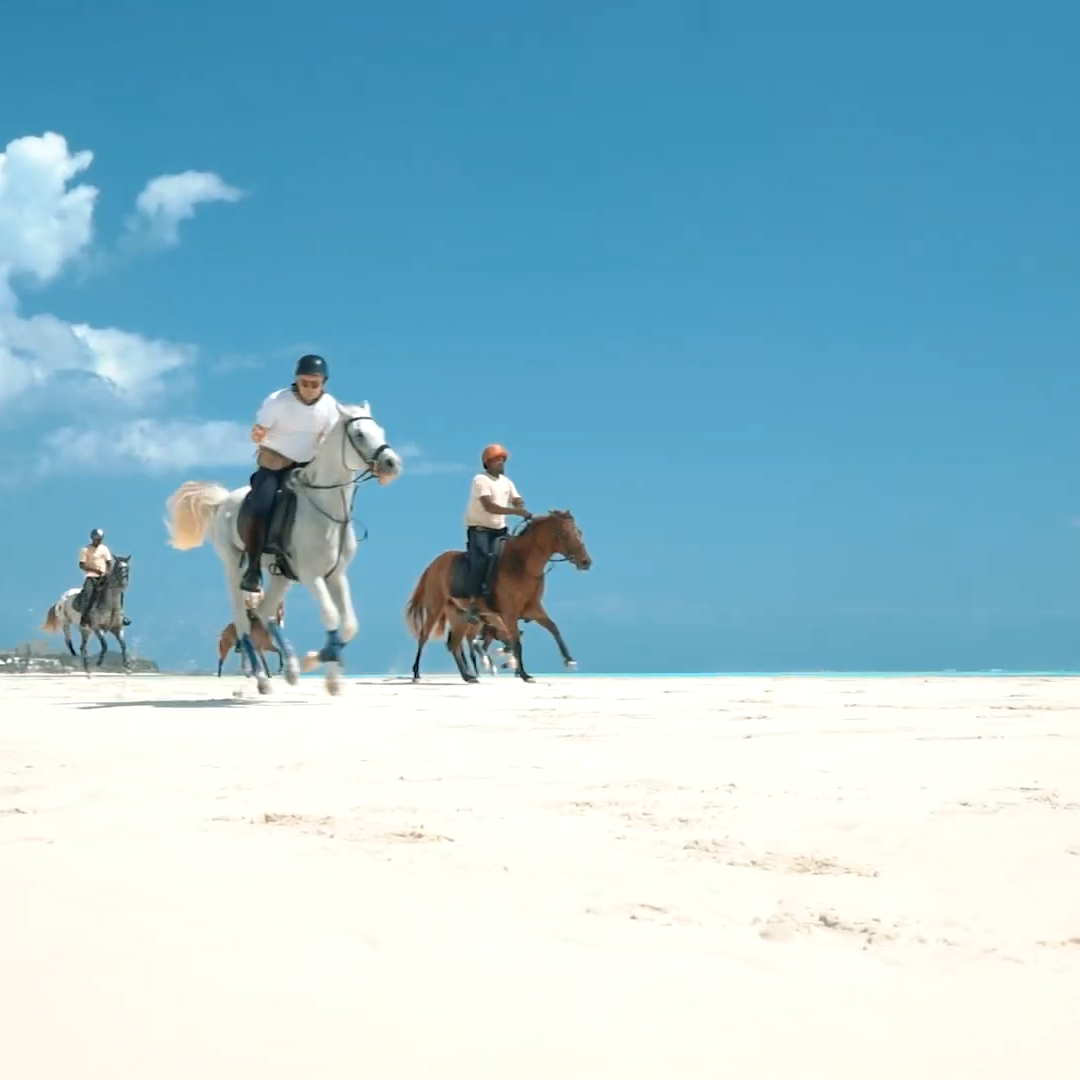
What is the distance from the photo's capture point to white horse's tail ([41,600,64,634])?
24953 millimetres

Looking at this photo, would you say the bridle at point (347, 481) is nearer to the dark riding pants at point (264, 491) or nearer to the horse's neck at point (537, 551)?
the dark riding pants at point (264, 491)

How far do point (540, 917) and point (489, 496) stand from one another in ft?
37.6

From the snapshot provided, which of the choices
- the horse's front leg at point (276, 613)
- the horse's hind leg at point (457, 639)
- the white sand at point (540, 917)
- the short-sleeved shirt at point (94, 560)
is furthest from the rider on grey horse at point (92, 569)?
the white sand at point (540, 917)

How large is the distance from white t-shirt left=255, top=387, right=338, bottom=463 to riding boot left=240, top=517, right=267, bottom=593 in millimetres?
650

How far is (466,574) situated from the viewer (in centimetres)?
1403

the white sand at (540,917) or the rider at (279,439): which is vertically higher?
the rider at (279,439)

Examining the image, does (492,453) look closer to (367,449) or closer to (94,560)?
(367,449)

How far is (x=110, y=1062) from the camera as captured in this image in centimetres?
155

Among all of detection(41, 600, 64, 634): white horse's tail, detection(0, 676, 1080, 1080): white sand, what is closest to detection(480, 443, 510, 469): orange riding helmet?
detection(0, 676, 1080, 1080): white sand

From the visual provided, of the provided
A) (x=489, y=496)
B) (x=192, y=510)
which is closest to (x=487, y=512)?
(x=489, y=496)

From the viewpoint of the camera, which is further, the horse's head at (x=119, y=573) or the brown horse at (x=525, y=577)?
the horse's head at (x=119, y=573)

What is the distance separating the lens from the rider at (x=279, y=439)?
32.5 feet

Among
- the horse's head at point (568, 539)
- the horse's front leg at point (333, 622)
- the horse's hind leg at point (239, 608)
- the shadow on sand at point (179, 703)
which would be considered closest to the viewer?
the shadow on sand at point (179, 703)

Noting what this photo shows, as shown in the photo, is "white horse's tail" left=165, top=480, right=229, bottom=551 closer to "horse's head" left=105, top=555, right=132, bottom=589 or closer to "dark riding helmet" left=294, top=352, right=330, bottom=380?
"dark riding helmet" left=294, top=352, right=330, bottom=380
